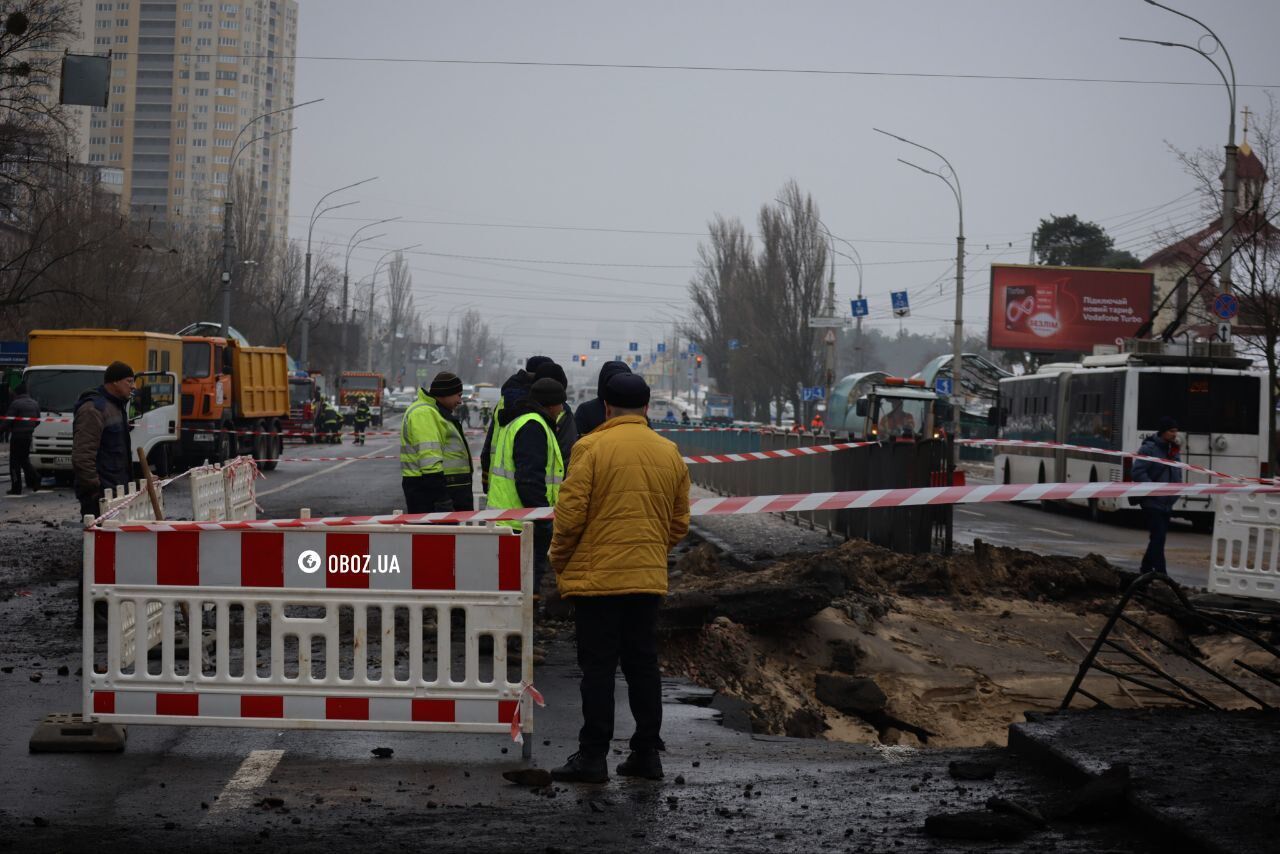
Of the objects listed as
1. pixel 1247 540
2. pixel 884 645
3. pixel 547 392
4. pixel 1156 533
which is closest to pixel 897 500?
pixel 884 645

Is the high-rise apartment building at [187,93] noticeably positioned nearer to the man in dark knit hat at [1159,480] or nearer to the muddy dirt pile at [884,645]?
the man in dark knit hat at [1159,480]

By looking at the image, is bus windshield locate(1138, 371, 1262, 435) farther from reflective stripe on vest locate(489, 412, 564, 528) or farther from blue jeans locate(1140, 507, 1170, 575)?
reflective stripe on vest locate(489, 412, 564, 528)

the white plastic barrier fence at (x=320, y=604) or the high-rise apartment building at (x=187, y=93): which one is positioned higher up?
the high-rise apartment building at (x=187, y=93)

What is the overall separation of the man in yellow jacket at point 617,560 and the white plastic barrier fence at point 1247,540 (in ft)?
27.2

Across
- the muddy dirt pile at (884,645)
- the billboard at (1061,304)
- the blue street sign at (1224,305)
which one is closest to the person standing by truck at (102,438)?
the muddy dirt pile at (884,645)

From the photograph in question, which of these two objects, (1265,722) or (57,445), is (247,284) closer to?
(57,445)

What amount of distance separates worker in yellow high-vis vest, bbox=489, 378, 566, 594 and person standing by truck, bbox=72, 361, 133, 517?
3351mm

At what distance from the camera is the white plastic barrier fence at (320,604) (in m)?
7.04

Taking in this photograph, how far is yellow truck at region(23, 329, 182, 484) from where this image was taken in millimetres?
26391

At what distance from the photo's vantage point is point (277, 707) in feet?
23.4

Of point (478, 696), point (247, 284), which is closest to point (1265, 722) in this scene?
point (478, 696)

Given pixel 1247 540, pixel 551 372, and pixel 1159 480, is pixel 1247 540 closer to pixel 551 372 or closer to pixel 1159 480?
pixel 1159 480

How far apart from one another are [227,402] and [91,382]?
4954 millimetres

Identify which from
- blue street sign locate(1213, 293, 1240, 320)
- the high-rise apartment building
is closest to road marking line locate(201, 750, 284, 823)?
blue street sign locate(1213, 293, 1240, 320)
